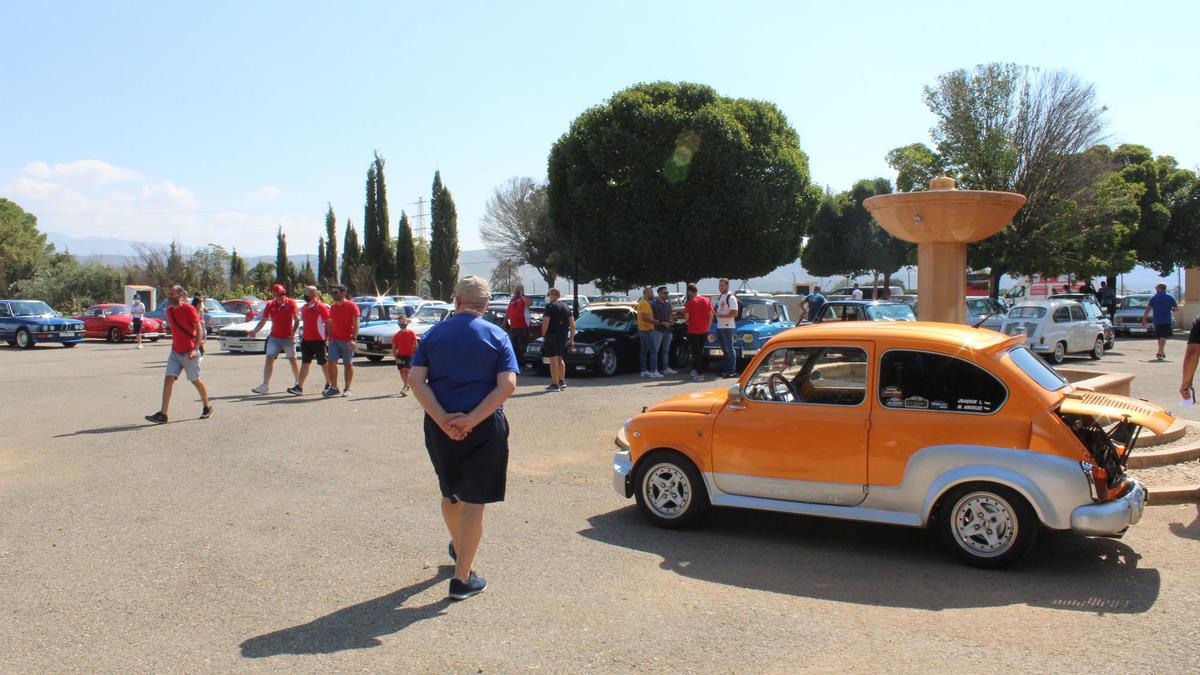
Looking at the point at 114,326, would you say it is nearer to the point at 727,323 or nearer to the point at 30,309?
the point at 30,309

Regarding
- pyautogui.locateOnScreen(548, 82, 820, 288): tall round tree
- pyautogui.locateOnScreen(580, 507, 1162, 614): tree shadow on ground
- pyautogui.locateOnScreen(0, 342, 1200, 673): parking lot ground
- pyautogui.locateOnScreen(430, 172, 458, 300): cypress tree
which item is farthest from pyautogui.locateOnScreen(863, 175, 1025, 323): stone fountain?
pyautogui.locateOnScreen(430, 172, 458, 300): cypress tree

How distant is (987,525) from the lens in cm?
582

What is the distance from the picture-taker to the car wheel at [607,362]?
18.2 meters

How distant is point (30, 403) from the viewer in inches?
566

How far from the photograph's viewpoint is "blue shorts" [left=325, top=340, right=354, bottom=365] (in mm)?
14734

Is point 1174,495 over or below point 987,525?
below

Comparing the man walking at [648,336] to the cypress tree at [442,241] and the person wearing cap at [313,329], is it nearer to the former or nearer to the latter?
the person wearing cap at [313,329]

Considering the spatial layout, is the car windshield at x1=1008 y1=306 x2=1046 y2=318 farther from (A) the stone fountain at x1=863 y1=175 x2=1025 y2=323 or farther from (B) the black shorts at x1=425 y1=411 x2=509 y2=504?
(B) the black shorts at x1=425 y1=411 x2=509 y2=504

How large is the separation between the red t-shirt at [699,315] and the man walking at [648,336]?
759 mm

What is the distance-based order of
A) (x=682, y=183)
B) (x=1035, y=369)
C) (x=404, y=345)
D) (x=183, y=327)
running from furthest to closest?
1. (x=682, y=183)
2. (x=404, y=345)
3. (x=183, y=327)
4. (x=1035, y=369)

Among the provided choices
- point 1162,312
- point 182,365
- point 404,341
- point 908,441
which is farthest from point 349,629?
point 1162,312

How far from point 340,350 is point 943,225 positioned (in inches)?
369

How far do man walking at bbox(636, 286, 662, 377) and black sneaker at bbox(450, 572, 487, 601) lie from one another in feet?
40.4

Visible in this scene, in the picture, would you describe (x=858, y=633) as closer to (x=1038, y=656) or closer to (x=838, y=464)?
(x=1038, y=656)
